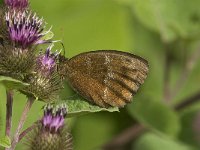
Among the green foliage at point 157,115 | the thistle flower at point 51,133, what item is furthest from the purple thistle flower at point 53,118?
the green foliage at point 157,115

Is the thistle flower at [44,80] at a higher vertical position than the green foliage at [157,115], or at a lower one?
higher

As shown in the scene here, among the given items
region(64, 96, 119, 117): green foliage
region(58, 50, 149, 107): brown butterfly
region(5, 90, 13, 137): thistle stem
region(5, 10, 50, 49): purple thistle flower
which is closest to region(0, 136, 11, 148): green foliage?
region(5, 90, 13, 137): thistle stem

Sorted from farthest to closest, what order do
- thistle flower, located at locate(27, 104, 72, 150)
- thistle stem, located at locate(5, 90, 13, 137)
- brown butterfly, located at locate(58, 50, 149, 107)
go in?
brown butterfly, located at locate(58, 50, 149, 107) → thistle flower, located at locate(27, 104, 72, 150) → thistle stem, located at locate(5, 90, 13, 137)

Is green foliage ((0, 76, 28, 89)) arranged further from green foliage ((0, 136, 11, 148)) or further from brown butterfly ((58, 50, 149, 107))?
brown butterfly ((58, 50, 149, 107))

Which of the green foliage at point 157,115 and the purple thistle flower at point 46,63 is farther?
the green foliage at point 157,115

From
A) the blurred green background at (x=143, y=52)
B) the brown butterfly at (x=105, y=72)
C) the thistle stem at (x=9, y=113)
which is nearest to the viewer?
the thistle stem at (x=9, y=113)

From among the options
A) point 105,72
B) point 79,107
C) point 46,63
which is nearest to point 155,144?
point 105,72

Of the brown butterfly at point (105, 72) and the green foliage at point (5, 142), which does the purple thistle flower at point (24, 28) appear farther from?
the green foliage at point (5, 142)
